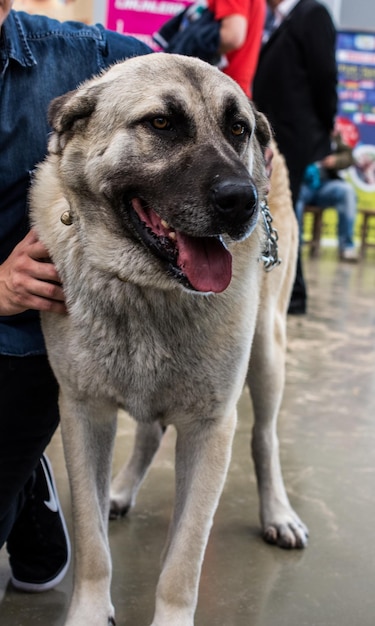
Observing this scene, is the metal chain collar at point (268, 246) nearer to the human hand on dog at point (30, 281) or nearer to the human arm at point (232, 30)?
the human hand on dog at point (30, 281)

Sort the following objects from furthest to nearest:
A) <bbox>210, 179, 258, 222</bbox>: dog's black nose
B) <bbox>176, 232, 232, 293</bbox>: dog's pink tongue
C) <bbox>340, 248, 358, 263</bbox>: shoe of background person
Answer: <bbox>340, 248, 358, 263</bbox>: shoe of background person → <bbox>176, 232, 232, 293</bbox>: dog's pink tongue → <bbox>210, 179, 258, 222</bbox>: dog's black nose

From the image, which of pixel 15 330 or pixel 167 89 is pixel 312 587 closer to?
pixel 15 330

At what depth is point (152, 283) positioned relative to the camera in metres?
1.68

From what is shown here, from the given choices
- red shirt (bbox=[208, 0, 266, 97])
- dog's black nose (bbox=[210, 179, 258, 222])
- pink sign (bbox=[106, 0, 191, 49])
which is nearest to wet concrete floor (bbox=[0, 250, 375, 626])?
dog's black nose (bbox=[210, 179, 258, 222])

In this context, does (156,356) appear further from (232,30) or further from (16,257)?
(232,30)

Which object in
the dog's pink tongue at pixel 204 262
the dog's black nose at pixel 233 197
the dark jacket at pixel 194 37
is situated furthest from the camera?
the dark jacket at pixel 194 37

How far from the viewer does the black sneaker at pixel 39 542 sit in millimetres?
1973

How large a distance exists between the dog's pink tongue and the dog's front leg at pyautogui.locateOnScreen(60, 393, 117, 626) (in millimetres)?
377

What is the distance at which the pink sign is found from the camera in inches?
277

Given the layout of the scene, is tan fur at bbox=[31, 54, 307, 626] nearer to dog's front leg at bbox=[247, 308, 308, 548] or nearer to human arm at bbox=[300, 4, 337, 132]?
dog's front leg at bbox=[247, 308, 308, 548]

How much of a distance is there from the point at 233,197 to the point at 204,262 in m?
0.18

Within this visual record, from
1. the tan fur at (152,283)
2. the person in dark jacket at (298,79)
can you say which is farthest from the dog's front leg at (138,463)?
the person in dark jacket at (298,79)

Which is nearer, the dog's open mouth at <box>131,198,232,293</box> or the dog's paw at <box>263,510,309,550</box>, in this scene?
the dog's open mouth at <box>131,198,232,293</box>

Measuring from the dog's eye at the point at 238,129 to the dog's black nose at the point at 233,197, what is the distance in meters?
0.24
